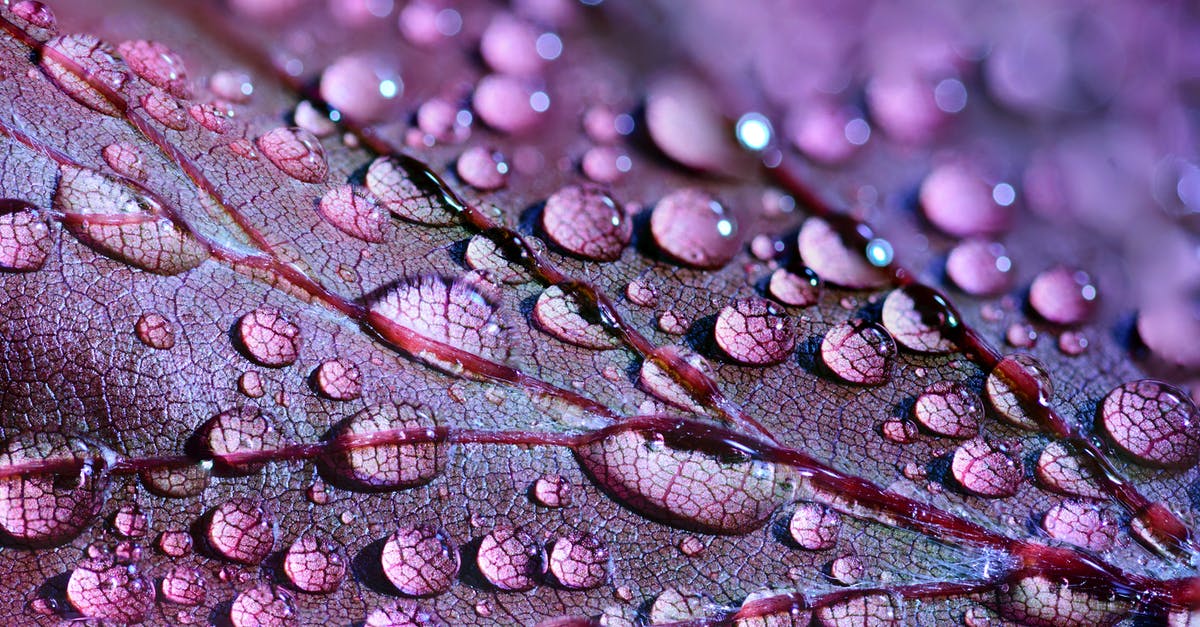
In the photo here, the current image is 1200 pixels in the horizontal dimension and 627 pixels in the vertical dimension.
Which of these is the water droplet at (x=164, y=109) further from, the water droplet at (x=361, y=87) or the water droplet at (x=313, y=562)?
the water droplet at (x=313, y=562)

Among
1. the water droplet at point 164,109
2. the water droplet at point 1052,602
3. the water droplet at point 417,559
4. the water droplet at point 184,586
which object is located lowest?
the water droplet at point 184,586

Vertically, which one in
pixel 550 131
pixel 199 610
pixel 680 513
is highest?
pixel 550 131

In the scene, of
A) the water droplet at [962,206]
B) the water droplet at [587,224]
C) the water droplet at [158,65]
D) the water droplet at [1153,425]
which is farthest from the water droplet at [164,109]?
the water droplet at [1153,425]

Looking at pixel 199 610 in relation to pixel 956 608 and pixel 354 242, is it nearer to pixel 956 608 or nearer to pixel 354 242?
pixel 354 242

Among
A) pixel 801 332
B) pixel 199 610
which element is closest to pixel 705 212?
pixel 801 332

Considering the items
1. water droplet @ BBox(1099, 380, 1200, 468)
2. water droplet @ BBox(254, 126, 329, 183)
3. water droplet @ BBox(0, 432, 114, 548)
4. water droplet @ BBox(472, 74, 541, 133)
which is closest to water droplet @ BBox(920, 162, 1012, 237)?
water droplet @ BBox(1099, 380, 1200, 468)

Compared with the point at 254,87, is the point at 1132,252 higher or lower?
higher
